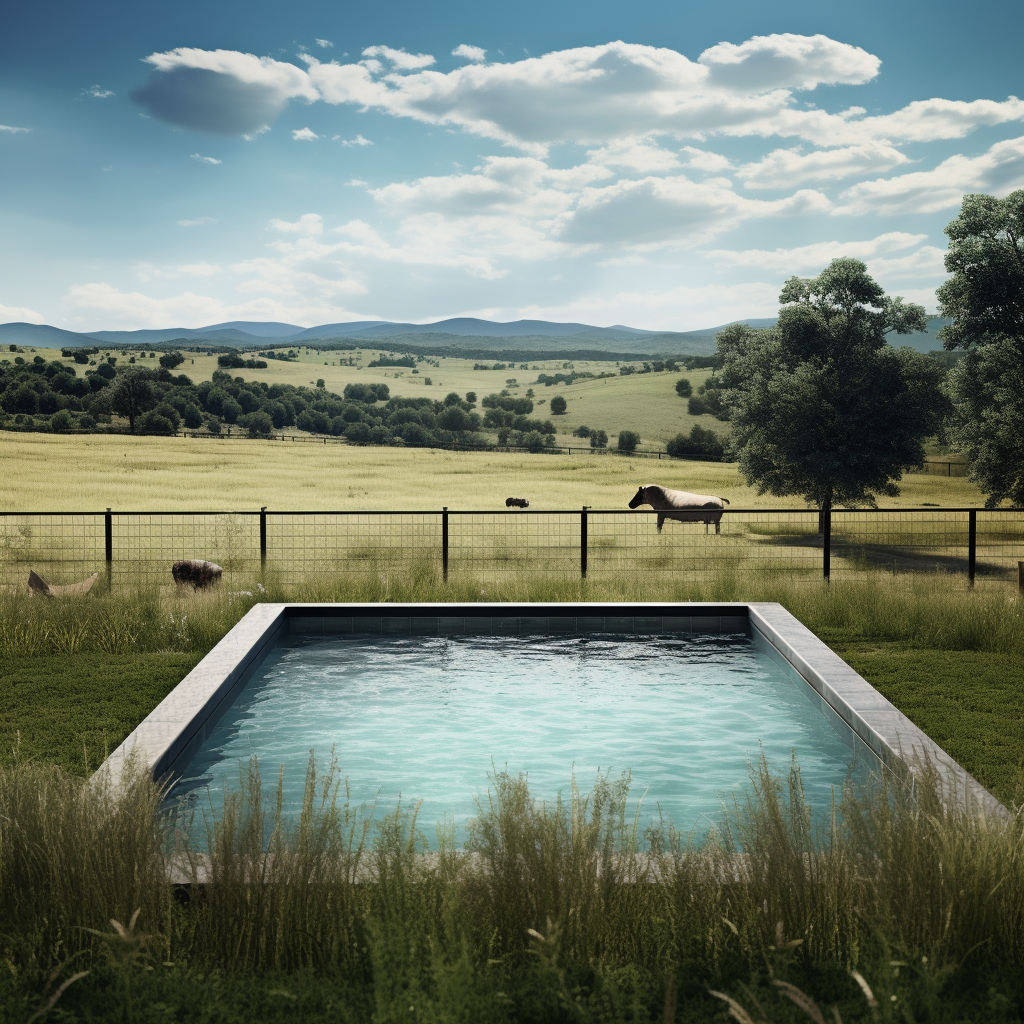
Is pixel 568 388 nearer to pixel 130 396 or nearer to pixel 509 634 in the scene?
pixel 130 396

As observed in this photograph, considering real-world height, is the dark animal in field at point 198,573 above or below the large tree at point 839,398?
below

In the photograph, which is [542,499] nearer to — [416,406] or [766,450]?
[766,450]

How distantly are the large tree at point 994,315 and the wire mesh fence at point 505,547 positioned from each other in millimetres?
2036

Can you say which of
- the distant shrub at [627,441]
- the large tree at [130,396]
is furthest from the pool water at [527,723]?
the large tree at [130,396]

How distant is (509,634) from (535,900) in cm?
842

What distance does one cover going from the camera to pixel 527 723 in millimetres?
9086

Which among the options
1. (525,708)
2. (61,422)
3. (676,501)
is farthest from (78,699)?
(61,422)

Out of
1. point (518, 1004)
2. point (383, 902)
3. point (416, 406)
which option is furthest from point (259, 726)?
point (416, 406)

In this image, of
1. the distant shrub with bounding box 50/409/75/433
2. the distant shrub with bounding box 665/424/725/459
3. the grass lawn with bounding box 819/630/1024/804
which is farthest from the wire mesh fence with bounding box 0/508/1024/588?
the distant shrub with bounding box 50/409/75/433

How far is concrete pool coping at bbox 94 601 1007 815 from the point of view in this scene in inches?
280

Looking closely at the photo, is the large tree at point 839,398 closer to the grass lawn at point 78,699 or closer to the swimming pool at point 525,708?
the swimming pool at point 525,708

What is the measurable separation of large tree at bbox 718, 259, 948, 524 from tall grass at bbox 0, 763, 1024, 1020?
3029 cm

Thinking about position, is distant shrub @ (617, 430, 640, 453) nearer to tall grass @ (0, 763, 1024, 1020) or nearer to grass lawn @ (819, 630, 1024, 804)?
grass lawn @ (819, 630, 1024, 804)

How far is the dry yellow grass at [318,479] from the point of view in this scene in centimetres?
4469
